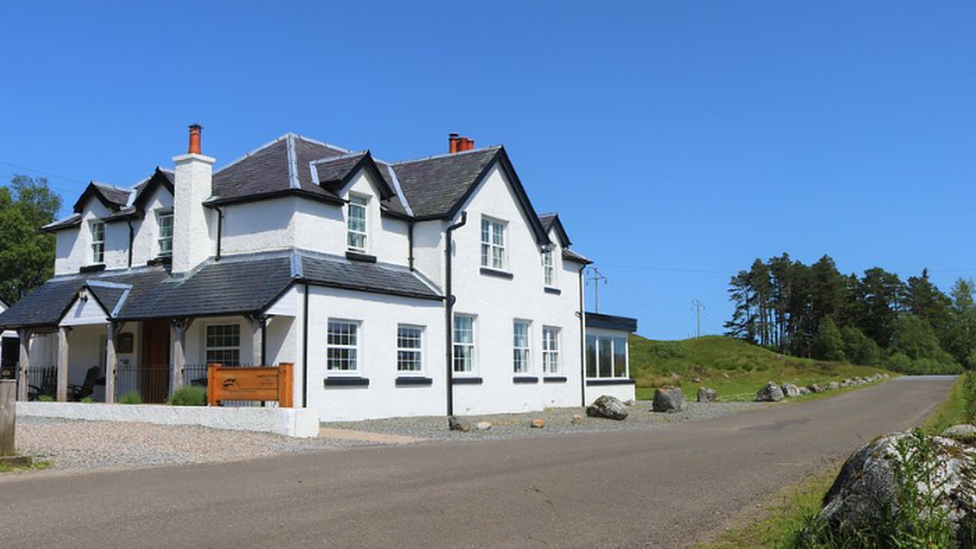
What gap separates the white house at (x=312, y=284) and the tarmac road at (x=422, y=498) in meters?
7.53

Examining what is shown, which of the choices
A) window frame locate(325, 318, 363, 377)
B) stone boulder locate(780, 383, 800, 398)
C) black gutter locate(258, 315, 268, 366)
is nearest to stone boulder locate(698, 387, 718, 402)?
stone boulder locate(780, 383, 800, 398)

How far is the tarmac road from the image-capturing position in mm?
7883

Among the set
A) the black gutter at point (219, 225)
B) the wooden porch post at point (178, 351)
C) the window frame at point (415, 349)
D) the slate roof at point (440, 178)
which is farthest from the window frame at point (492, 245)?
the wooden porch post at point (178, 351)

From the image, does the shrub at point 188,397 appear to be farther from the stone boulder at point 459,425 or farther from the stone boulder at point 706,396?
the stone boulder at point 706,396

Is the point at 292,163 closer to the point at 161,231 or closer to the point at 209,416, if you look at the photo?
the point at 161,231

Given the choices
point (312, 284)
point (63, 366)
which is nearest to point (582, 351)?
point (312, 284)

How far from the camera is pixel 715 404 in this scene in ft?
116

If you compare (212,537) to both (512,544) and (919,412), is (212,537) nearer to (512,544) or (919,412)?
(512,544)

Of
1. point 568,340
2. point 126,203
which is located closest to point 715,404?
point 568,340

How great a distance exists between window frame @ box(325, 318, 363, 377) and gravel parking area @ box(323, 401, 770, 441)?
1.29m

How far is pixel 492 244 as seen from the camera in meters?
30.1

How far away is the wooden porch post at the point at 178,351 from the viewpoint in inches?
887

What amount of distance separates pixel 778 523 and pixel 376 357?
1727cm

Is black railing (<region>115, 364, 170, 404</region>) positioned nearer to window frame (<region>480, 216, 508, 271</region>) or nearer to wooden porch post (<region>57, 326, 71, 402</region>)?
wooden porch post (<region>57, 326, 71, 402</region>)
